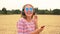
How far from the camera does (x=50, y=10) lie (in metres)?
7.60

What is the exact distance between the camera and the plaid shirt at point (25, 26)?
1.77 metres

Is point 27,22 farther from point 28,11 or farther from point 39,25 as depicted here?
point 39,25

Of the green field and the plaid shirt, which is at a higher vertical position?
the plaid shirt

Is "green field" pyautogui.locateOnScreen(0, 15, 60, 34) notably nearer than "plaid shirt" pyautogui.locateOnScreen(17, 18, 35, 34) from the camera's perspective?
No

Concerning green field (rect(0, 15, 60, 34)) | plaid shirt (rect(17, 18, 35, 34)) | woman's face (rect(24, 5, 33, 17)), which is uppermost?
woman's face (rect(24, 5, 33, 17))

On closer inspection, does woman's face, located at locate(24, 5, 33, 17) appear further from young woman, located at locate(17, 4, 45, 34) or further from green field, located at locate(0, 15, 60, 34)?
green field, located at locate(0, 15, 60, 34)

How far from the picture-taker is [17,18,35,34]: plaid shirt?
177cm

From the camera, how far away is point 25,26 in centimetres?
179

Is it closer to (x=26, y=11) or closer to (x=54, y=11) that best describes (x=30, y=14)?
(x=26, y=11)

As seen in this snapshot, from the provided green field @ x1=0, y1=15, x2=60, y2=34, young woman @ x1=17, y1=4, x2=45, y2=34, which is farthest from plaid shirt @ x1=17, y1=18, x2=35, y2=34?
A: green field @ x1=0, y1=15, x2=60, y2=34

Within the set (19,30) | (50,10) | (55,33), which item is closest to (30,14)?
(19,30)

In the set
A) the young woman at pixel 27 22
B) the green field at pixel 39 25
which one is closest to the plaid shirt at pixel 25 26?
the young woman at pixel 27 22

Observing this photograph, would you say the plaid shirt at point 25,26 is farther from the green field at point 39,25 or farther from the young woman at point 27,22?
the green field at point 39,25

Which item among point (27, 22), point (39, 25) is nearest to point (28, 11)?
point (27, 22)
